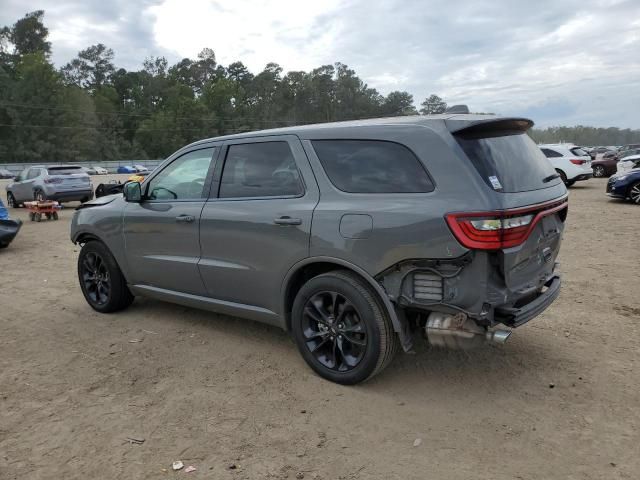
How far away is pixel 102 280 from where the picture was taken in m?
5.49

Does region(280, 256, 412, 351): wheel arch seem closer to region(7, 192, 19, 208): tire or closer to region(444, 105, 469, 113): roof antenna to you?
region(444, 105, 469, 113): roof antenna

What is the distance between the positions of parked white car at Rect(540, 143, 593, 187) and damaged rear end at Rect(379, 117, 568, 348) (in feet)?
56.2

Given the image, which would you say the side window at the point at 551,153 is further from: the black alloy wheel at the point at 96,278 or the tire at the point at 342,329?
the tire at the point at 342,329

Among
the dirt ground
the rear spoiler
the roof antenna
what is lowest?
the dirt ground

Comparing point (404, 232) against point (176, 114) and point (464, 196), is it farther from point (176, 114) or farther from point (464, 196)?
point (176, 114)

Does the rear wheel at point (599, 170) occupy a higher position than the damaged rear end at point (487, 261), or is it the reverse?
the damaged rear end at point (487, 261)

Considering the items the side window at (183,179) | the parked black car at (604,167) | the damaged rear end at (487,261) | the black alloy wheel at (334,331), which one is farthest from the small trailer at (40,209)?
the parked black car at (604,167)

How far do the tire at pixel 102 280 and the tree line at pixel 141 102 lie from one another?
202 ft

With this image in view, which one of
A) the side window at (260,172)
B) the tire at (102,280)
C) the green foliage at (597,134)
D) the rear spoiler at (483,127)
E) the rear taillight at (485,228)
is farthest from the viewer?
the green foliage at (597,134)

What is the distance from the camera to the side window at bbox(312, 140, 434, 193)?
3365mm

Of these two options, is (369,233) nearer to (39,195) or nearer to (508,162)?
(508,162)

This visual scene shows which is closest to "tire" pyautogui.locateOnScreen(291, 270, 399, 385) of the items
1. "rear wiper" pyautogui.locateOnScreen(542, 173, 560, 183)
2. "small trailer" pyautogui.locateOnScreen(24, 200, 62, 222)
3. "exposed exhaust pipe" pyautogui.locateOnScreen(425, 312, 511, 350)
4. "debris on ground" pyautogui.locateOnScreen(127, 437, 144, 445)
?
"exposed exhaust pipe" pyautogui.locateOnScreen(425, 312, 511, 350)

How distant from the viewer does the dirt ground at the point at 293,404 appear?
2.88 meters

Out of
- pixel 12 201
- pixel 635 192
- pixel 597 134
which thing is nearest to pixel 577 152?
pixel 635 192
